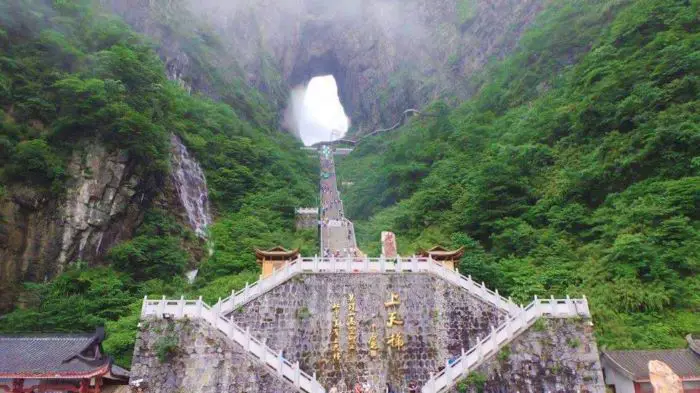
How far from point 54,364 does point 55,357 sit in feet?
0.93

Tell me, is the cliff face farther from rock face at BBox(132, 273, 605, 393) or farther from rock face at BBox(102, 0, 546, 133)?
rock face at BBox(132, 273, 605, 393)

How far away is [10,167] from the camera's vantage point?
2086 cm

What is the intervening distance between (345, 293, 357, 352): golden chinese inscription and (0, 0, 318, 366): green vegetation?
6.37 metres

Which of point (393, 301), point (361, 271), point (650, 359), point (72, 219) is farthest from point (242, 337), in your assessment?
point (72, 219)

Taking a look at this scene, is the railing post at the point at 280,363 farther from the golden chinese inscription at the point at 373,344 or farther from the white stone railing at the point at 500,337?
the white stone railing at the point at 500,337

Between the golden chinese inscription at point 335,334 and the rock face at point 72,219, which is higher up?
the rock face at point 72,219

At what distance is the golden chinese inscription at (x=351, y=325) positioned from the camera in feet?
47.6

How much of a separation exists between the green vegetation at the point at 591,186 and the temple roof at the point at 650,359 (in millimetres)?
624

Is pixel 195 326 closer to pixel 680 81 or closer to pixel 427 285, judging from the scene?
pixel 427 285

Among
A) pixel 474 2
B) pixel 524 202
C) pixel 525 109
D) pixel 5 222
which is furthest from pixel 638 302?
pixel 474 2

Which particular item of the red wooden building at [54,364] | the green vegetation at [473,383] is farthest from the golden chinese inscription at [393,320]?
the red wooden building at [54,364]

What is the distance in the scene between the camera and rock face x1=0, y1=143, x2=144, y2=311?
20.1 m

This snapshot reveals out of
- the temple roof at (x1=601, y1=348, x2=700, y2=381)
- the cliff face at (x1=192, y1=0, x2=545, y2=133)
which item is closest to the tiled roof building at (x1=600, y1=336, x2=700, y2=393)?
the temple roof at (x1=601, y1=348, x2=700, y2=381)

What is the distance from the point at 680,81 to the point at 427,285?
47.7ft
